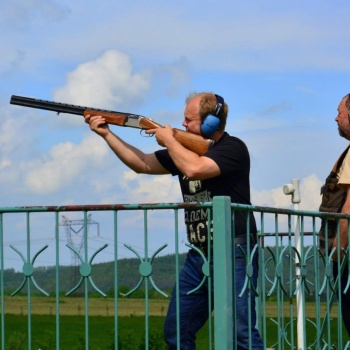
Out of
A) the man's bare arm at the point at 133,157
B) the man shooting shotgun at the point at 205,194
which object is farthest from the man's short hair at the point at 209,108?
the man's bare arm at the point at 133,157

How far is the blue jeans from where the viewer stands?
5.64 metres

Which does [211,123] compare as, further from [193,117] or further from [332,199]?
[332,199]

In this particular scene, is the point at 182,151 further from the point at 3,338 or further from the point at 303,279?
the point at 3,338

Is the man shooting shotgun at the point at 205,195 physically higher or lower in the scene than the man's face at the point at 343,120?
lower

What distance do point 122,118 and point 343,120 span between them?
178cm

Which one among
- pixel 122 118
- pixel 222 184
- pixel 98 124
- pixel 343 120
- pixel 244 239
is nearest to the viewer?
pixel 244 239

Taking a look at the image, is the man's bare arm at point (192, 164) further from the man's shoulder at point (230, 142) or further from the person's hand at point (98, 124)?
the person's hand at point (98, 124)

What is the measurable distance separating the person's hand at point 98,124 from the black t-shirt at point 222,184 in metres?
1.25

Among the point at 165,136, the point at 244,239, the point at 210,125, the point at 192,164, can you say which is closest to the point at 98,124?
the point at 165,136

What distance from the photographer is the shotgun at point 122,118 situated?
6344mm

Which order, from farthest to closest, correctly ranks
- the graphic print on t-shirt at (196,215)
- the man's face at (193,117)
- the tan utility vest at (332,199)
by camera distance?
the tan utility vest at (332,199) < the man's face at (193,117) < the graphic print on t-shirt at (196,215)

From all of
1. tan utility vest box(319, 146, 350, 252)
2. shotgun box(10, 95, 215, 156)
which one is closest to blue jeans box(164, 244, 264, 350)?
shotgun box(10, 95, 215, 156)

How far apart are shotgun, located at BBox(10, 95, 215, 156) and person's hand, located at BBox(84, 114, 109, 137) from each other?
7cm

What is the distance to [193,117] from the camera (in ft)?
21.0
